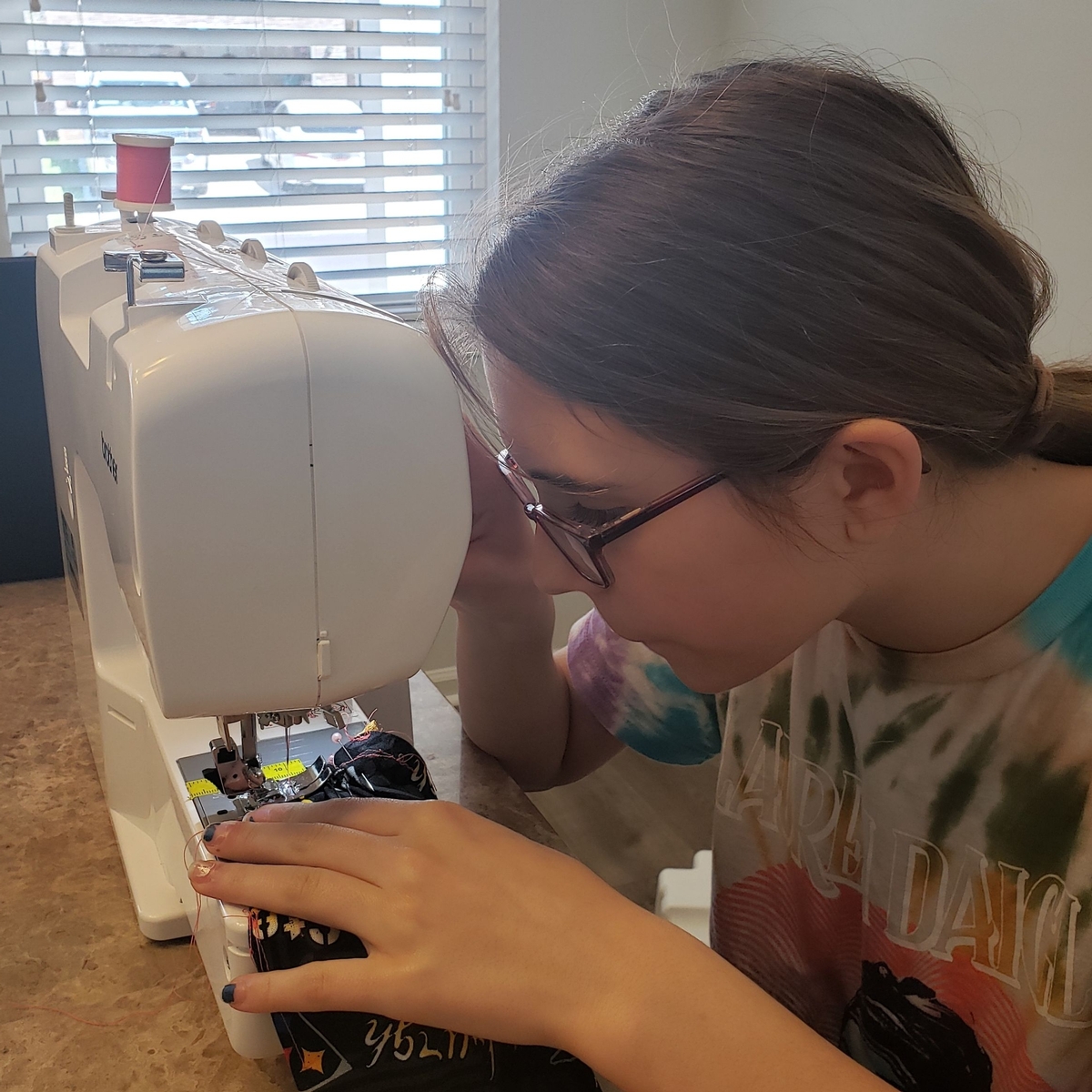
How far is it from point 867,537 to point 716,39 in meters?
2.14

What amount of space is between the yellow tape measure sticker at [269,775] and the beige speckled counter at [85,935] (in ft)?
0.44

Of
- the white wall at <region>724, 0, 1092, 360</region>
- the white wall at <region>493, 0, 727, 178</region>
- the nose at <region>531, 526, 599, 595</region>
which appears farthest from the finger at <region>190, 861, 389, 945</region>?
the white wall at <region>493, 0, 727, 178</region>

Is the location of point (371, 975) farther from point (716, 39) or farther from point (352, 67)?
point (716, 39)

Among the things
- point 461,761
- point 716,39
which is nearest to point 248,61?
point 716,39

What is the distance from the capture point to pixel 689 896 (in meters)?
1.77

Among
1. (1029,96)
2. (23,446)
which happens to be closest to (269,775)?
(23,446)

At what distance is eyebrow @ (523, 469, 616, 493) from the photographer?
675 millimetres

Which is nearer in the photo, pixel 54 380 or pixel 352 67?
pixel 54 380

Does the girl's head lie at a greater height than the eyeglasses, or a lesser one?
greater

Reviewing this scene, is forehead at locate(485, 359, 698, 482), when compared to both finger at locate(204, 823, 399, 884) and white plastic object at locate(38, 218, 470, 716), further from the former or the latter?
finger at locate(204, 823, 399, 884)

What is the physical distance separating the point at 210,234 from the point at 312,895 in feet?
2.05

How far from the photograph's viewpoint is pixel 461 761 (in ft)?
3.48

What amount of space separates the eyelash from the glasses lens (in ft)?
0.06

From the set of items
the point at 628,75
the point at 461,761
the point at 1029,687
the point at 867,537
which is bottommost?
the point at 461,761
